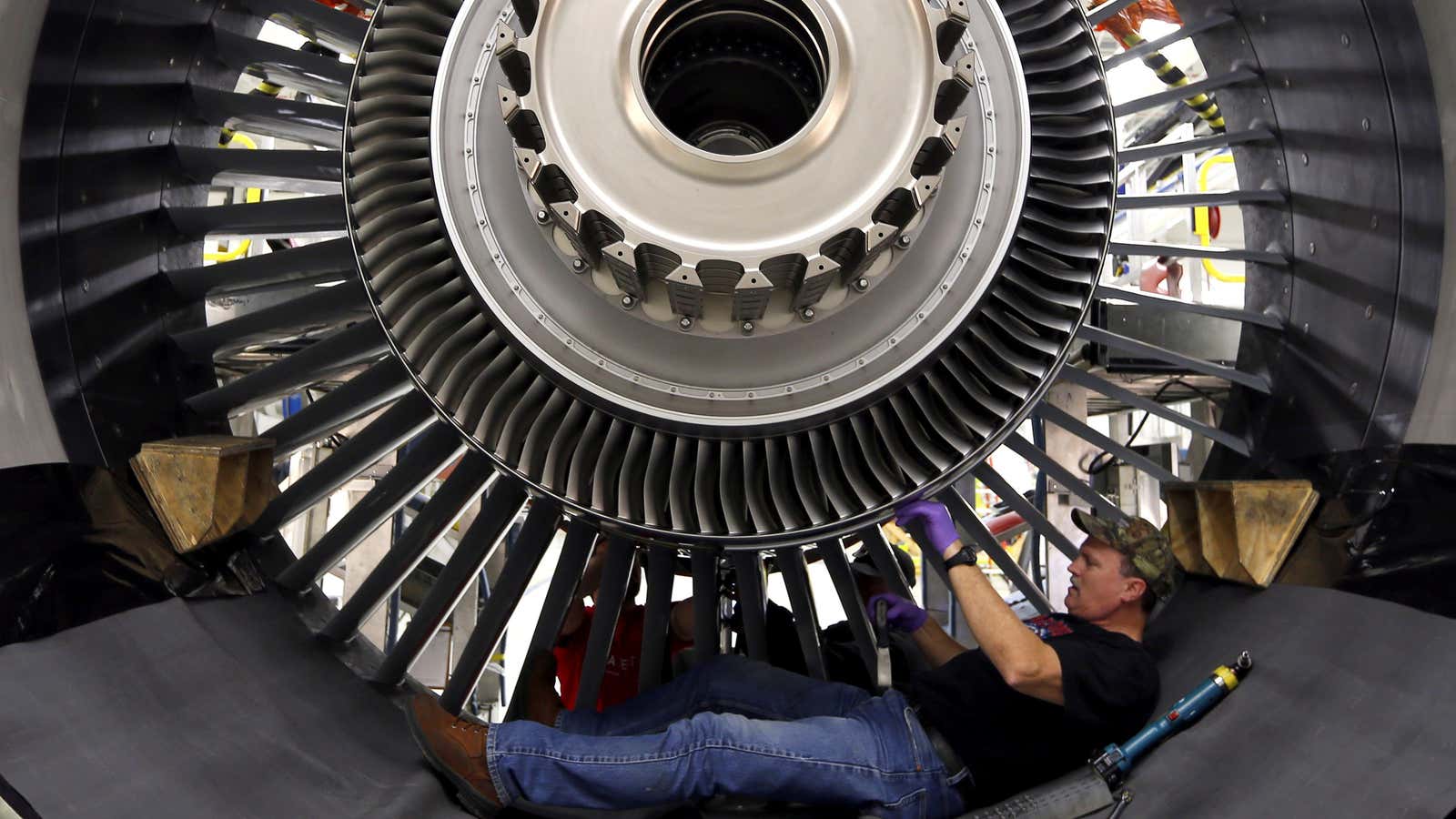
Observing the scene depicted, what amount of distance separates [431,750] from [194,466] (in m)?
0.76

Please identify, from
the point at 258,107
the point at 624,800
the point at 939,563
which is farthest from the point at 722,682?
the point at 258,107

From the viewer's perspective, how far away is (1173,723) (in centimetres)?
235

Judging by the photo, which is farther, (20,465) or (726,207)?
(726,207)

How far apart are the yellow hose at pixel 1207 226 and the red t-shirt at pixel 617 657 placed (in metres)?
4.01

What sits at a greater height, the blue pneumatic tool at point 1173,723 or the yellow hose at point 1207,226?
the yellow hose at point 1207,226

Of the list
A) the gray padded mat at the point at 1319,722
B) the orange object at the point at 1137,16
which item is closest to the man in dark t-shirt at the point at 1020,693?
the gray padded mat at the point at 1319,722

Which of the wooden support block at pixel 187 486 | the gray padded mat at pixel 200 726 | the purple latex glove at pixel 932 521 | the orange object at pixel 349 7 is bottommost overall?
the gray padded mat at pixel 200 726

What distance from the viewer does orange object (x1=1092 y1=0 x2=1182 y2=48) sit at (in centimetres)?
490

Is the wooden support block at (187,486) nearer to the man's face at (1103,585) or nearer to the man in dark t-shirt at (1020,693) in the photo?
the man in dark t-shirt at (1020,693)

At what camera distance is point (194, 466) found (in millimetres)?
Answer: 2414

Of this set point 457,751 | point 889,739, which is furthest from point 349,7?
point 889,739

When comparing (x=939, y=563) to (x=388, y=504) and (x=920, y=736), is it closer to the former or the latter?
(x=920, y=736)

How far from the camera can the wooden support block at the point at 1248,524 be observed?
250 cm

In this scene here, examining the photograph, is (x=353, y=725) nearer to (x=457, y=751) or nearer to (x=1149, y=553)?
(x=457, y=751)
